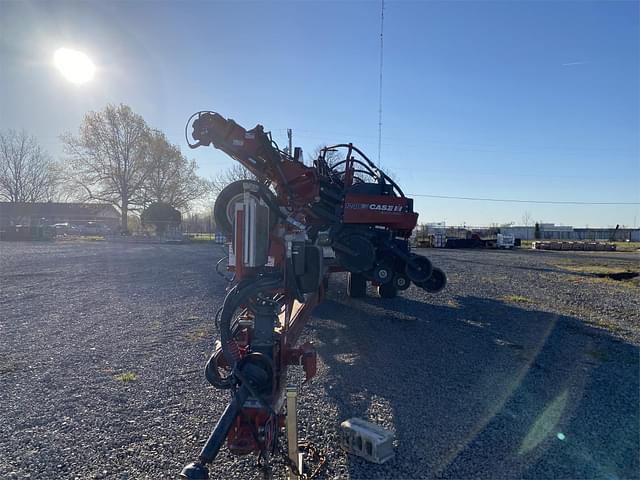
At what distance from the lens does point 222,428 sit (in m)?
2.73

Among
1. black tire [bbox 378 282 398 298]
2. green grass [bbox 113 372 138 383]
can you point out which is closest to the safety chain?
green grass [bbox 113 372 138 383]

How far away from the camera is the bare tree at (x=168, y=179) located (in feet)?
165

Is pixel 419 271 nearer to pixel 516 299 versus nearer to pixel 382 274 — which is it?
pixel 382 274

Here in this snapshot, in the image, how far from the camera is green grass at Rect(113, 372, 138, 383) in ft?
17.1

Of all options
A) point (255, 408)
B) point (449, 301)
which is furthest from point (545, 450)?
point (449, 301)

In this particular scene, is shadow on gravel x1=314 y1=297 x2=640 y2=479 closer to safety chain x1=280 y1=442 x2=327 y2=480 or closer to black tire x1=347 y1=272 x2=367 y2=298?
safety chain x1=280 y1=442 x2=327 y2=480

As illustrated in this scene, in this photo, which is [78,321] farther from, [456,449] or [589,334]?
[589,334]

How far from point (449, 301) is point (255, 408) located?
9.06 meters

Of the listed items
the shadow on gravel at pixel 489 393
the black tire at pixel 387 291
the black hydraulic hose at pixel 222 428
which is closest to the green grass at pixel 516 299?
the shadow on gravel at pixel 489 393

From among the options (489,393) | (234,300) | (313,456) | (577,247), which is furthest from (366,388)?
(577,247)

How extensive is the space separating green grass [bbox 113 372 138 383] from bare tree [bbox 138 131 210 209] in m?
48.1

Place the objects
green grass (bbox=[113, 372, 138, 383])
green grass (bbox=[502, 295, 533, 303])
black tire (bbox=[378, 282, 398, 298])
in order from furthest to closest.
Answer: green grass (bbox=[502, 295, 533, 303]), black tire (bbox=[378, 282, 398, 298]), green grass (bbox=[113, 372, 138, 383])

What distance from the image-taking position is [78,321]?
8.34 m

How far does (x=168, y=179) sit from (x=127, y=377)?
4928 centimetres
